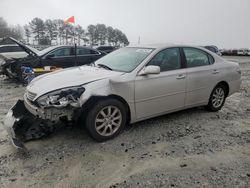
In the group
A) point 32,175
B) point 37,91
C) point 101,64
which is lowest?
point 32,175

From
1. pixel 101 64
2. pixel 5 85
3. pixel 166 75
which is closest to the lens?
pixel 166 75

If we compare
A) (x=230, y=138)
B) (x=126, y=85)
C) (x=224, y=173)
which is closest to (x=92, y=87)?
(x=126, y=85)

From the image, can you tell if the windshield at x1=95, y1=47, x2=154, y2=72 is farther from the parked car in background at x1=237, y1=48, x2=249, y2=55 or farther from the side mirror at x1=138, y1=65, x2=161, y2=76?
the parked car in background at x1=237, y1=48, x2=249, y2=55

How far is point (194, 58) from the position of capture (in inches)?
189

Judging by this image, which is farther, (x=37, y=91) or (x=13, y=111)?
(x=13, y=111)

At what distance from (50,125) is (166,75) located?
2147 mm

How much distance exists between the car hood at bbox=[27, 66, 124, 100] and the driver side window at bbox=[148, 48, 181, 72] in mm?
786

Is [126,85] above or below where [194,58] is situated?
below

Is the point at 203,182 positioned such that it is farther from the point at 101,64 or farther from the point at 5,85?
the point at 5,85

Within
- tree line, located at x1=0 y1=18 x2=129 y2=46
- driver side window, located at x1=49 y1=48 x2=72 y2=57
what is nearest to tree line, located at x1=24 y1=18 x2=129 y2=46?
tree line, located at x1=0 y1=18 x2=129 y2=46

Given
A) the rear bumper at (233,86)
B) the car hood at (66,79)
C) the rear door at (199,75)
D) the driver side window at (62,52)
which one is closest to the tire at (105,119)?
the car hood at (66,79)

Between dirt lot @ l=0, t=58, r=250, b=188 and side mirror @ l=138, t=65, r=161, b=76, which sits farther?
side mirror @ l=138, t=65, r=161, b=76

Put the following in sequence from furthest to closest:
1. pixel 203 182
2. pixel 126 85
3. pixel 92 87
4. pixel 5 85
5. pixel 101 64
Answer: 1. pixel 5 85
2. pixel 101 64
3. pixel 126 85
4. pixel 92 87
5. pixel 203 182

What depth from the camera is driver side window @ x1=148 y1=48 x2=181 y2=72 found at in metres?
4.22
